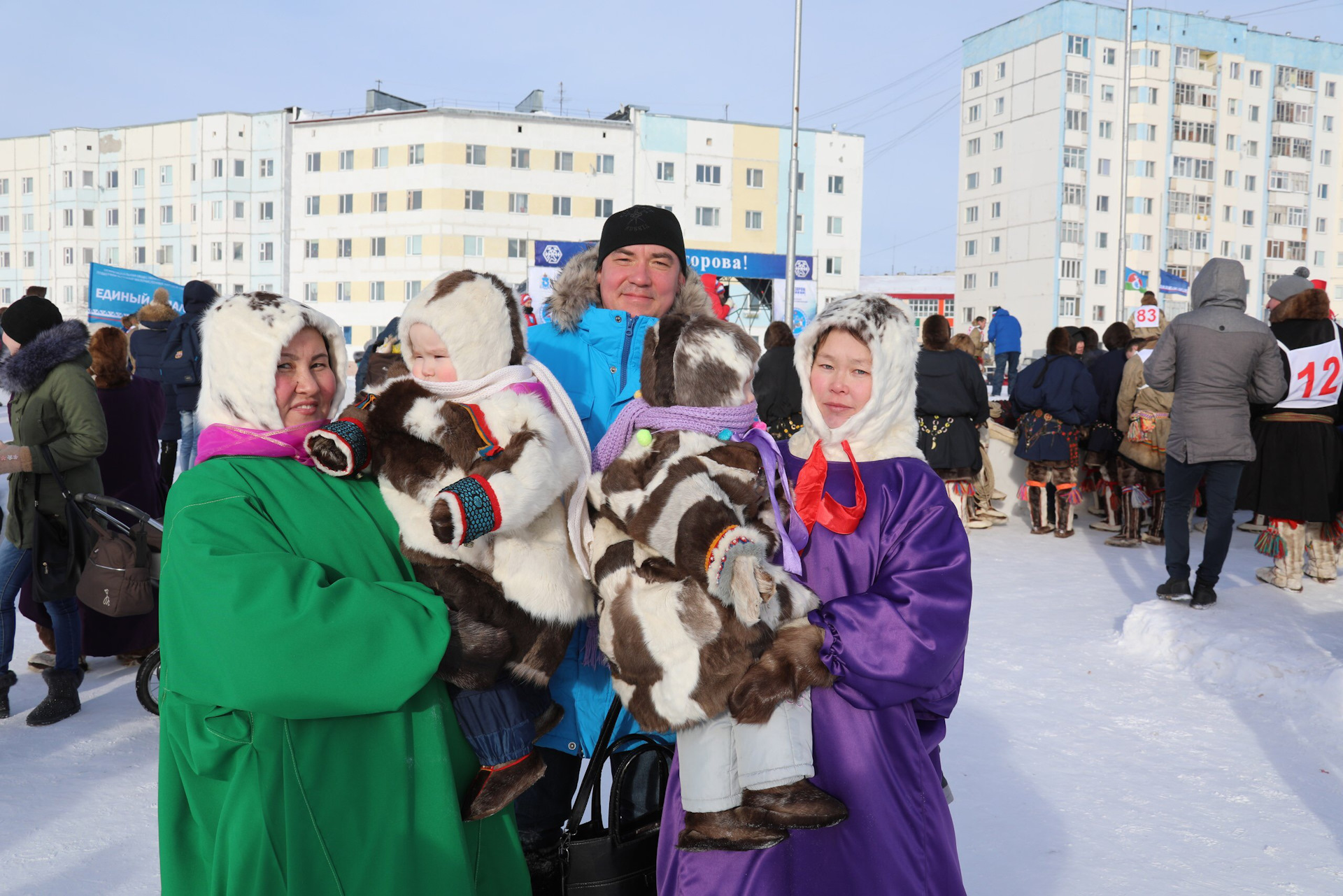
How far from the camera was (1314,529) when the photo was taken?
664cm

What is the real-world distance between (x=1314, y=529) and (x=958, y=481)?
2.90m

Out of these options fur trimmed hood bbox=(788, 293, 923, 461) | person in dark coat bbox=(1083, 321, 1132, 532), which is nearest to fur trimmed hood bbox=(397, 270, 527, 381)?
fur trimmed hood bbox=(788, 293, 923, 461)

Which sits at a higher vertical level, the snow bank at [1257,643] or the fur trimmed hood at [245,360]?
the fur trimmed hood at [245,360]

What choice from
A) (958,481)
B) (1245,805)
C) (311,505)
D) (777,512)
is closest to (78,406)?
(311,505)

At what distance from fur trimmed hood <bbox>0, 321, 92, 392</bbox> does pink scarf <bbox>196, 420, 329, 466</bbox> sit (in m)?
3.22

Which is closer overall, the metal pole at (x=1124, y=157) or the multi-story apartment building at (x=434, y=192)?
the metal pole at (x=1124, y=157)

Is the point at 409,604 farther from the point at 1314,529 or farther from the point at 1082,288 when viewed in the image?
the point at 1082,288

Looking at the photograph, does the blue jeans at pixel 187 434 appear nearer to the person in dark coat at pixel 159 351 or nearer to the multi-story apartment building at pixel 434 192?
the person in dark coat at pixel 159 351

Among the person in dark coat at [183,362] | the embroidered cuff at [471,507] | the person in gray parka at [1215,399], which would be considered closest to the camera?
the embroidered cuff at [471,507]

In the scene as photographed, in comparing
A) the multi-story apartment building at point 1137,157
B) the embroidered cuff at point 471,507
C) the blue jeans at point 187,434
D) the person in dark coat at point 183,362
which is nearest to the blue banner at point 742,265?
the blue jeans at point 187,434

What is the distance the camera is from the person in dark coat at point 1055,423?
8.73m

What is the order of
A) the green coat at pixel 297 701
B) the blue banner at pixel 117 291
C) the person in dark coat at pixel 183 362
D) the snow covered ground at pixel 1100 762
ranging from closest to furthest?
1. the green coat at pixel 297 701
2. the snow covered ground at pixel 1100 762
3. the person in dark coat at pixel 183 362
4. the blue banner at pixel 117 291

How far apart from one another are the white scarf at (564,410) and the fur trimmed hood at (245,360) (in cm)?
28

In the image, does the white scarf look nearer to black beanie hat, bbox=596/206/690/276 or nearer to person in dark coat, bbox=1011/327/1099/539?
black beanie hat, bbox=596/206/690/276
